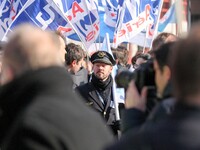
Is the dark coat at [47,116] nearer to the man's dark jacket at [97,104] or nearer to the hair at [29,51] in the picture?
the hair at [29,51]

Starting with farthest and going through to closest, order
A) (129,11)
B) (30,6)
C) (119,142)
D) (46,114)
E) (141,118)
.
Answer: (129,11)
(30,6)
(141,118)
(46,114)
(119,142)

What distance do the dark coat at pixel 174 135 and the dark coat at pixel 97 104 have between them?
3723 millimetres

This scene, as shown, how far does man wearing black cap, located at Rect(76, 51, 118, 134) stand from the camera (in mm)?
5754

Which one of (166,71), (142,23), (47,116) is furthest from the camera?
(142,23)

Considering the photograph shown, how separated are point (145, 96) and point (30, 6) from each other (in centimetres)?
608

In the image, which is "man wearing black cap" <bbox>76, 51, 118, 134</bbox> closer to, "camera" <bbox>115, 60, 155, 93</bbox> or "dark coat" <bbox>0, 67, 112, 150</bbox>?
"camera" <bbox>115, 60, 155, 93</bbox>

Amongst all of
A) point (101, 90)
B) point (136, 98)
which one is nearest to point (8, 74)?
point (136, 98)

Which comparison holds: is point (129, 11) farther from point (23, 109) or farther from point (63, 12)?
point (23, 109)

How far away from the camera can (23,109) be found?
2.41m

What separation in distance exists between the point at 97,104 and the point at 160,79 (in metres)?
2.89

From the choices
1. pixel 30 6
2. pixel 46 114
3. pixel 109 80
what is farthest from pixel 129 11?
pixel 46 114

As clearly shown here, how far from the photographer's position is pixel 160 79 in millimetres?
2887

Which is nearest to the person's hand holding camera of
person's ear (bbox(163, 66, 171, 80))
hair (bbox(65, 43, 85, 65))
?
person's ear (bbox(163, 66, 171, 80))

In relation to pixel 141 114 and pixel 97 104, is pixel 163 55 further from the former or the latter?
pixel 97 104
